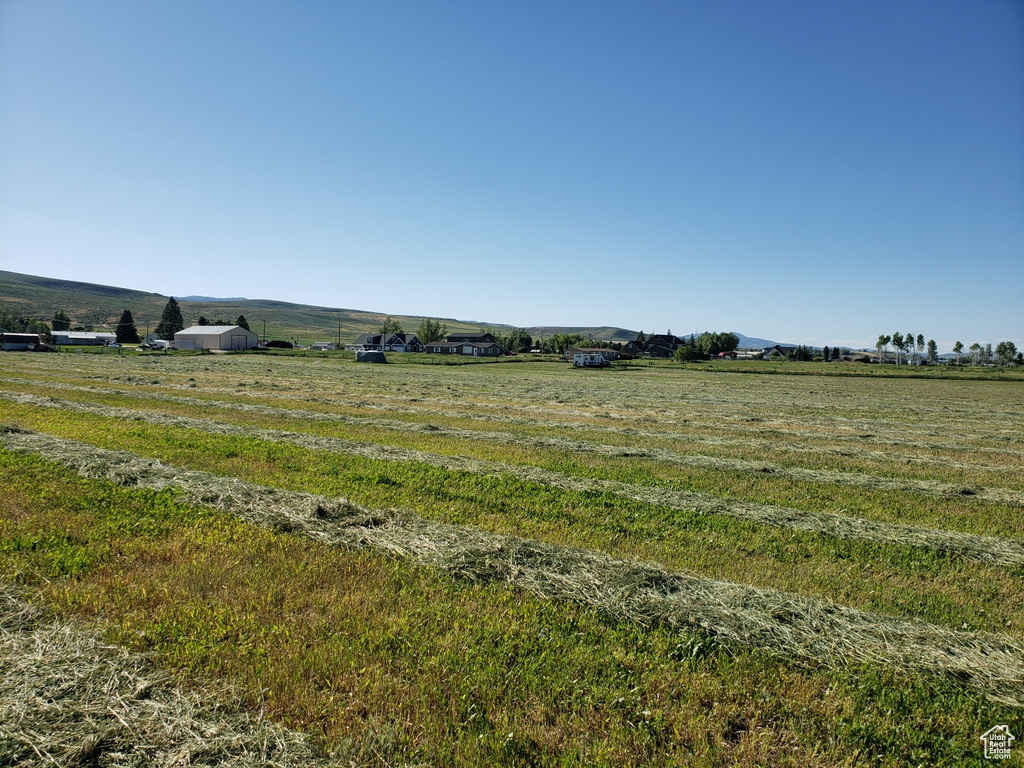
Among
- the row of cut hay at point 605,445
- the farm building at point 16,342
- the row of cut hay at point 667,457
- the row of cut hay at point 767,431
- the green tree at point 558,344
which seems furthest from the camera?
the green tree at point 558,344

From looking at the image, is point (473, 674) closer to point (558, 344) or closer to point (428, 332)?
point (558, 344)

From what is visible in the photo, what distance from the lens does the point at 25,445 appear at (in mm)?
13625

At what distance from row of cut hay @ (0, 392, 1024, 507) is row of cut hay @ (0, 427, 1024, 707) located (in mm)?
5465

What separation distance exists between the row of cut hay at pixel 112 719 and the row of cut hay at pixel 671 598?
3.22 metres

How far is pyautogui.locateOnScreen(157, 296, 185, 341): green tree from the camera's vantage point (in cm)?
15175

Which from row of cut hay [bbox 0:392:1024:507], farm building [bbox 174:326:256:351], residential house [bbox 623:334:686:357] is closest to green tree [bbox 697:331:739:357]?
residential house [bbox 623:334:686:357]

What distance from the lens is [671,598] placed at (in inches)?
259

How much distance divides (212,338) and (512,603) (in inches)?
5510

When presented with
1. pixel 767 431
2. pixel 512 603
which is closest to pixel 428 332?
pixel 767 431

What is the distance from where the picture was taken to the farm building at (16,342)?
90.0 m

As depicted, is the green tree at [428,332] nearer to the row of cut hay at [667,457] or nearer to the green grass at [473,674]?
the row of cut hay at [667,457]

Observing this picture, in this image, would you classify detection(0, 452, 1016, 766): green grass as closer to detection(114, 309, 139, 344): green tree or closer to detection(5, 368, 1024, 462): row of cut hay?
detection(5, 368, 1024, 462): row of cut hay

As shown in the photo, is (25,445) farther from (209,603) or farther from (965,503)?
(965,503)

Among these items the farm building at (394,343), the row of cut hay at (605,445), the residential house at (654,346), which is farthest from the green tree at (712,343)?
the row of cut hay at (605,445)
